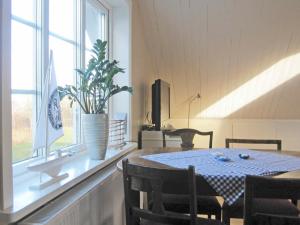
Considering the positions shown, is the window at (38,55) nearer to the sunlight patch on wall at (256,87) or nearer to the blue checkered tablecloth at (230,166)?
the blue checkered tablecloth at (230,166)

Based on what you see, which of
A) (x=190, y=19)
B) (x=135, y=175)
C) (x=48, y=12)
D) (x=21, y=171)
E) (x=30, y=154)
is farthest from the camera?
(x=190, y=19)

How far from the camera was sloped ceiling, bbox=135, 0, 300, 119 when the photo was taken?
3.63 metres

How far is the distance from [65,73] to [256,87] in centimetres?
291

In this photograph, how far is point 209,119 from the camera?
4.96 metres

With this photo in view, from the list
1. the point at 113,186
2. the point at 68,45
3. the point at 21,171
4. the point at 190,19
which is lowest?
the point at 113,186

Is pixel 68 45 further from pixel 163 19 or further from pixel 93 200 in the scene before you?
pixel 163 19

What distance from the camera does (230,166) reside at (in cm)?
185

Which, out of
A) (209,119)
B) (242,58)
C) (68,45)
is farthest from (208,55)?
(68,45)

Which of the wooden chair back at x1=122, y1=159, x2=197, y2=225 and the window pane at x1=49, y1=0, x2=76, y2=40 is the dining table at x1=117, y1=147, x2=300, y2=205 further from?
the window pane at x1=49, y1=0, x2=76, y2=40

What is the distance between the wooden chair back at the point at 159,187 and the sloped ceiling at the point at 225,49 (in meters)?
2.54

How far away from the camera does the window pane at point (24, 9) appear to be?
175 cm

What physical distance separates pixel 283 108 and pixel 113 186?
3.16 meters

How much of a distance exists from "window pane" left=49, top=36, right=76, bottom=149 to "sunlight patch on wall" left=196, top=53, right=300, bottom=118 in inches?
106

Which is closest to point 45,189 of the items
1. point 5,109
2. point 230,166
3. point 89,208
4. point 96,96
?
point 89,208
